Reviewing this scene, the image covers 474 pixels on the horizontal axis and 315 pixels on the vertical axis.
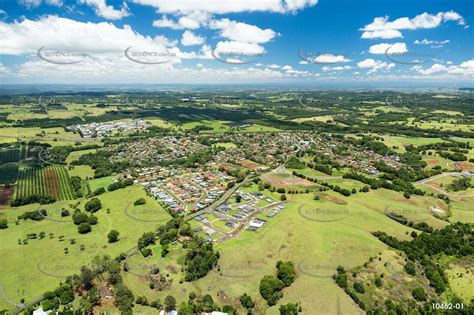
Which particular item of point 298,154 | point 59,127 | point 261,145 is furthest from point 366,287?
point 59,127

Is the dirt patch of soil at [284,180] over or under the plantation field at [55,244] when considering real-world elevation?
over

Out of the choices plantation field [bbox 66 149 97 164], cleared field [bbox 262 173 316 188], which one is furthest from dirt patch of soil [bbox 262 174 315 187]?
plantation field [bbox 66 149 97 164]

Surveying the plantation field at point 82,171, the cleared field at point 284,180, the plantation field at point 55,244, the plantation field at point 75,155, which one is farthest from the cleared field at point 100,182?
the cleared field at point 284,180

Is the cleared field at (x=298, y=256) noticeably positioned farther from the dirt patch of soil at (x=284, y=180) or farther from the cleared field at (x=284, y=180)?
the dirt patch of soil at (x=284, y=180)

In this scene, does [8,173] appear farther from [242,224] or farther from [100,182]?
[242,224]

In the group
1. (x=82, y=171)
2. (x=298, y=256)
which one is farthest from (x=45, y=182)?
(x=298, y=256)

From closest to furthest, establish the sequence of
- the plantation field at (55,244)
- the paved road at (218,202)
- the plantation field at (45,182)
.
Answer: the plantation field at (55,244) → the paved road at (218,202) → the plantation field at (45,182)
